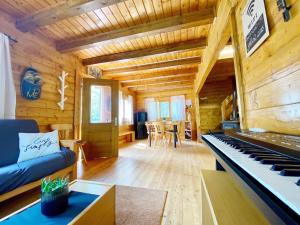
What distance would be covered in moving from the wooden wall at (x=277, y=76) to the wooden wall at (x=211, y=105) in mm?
4627

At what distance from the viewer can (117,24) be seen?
2416 mm

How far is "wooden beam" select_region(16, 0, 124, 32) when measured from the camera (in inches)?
69.2

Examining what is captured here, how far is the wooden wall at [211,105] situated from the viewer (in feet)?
18.3

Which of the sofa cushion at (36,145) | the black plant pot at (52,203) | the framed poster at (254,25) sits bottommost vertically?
the black plant pot at (52,203)

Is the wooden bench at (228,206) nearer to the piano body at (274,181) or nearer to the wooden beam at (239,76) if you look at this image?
the piano body at (274,181)

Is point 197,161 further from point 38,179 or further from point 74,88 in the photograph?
point 74,88

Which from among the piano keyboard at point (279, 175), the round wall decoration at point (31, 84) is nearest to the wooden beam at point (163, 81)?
the round wall decoration at point (31, 84)

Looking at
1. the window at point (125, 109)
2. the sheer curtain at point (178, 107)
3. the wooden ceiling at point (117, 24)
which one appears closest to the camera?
the wooden ceiling at point (117, 24)

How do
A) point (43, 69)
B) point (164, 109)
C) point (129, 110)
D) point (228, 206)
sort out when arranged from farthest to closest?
point (164, 109) < point (129, 110) < point (43, 69) < point (228, 206)

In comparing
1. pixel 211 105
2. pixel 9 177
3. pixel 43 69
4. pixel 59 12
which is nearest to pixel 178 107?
pixel 211 105

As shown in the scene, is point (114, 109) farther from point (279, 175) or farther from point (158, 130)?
point (279, 175)

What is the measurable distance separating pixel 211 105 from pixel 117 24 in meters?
4.84

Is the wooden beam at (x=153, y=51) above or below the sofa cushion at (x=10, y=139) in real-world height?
above

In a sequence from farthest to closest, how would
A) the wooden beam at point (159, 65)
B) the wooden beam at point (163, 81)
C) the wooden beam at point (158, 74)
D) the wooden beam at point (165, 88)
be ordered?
1. the wooden beam at point (165, 88)
2. the wooden beam at point (163, 81)
3. the wooden beam at point (158, 74)
4. the wooden beam at point (159, 65)
